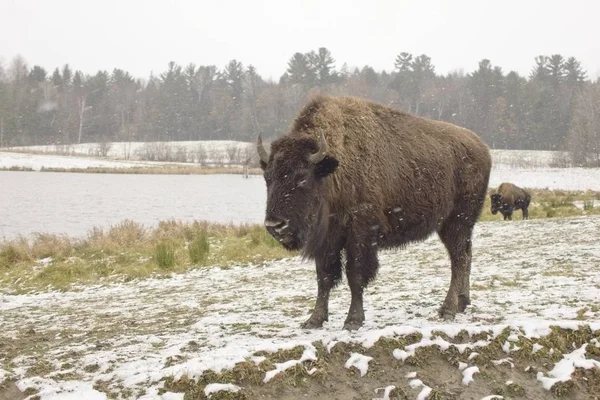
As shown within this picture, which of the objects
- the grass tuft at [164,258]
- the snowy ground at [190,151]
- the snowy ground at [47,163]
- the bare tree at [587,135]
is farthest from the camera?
the snowy ground at [190,151]

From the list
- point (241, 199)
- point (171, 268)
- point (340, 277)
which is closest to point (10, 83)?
point (241, 199)

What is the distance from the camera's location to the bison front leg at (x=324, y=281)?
534 centimetres

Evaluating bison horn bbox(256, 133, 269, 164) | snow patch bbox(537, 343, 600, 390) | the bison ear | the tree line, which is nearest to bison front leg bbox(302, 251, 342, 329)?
the bison ear

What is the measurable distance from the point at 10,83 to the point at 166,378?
96.6 m

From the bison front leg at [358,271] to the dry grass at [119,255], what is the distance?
6.13 metres

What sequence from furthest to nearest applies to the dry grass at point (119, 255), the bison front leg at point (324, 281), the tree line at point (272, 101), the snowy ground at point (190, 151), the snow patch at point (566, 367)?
the tree line at point (272, 101) → the snowy ground at point (190, 151) → the dry grass at point (119, 255) → the bison front leg at point (324, 281) → the snow patch at point (566, 367)

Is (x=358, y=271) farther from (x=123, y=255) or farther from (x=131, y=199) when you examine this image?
(x=131, y=199)

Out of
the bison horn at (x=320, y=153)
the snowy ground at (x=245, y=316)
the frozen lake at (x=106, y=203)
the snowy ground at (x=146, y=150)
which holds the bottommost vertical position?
the frozen lake at (x=106, y=203)

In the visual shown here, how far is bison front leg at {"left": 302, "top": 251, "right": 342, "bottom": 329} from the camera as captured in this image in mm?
5344

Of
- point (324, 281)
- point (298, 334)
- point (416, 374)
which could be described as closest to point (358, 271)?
point (324, 281)

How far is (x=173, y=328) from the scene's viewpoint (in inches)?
224

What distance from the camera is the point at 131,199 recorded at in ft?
97.9

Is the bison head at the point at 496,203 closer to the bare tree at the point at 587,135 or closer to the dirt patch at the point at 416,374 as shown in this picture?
the dirt patch at the point at 416,374

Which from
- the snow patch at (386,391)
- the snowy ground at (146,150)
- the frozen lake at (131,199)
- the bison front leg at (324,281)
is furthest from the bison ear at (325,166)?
the snowy ground at (146,150)
